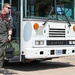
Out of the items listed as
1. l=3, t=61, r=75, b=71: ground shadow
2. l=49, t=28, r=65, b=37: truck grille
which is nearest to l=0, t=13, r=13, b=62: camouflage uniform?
l=49, t=28, r=65, b=37: truck grille

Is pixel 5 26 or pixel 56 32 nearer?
pixel 5 26

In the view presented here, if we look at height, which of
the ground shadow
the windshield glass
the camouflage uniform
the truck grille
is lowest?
the ground shadow

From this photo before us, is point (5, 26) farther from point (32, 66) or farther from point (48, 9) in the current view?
point (32, 66)

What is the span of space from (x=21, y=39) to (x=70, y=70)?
6.62 feet

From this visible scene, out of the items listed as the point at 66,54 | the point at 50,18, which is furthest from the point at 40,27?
the point at 66,54

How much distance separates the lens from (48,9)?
10.5 metres

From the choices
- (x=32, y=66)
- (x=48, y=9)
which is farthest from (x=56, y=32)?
(x=32, y=66)

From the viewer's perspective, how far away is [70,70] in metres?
10.8

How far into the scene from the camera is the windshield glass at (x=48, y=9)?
1012 centimetres

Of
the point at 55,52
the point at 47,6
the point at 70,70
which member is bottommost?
the point at 70,70

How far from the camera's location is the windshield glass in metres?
10.1

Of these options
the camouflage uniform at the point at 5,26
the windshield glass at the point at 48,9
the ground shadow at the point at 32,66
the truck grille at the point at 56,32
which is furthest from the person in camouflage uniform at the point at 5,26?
the ground shadow at the point at 32,66

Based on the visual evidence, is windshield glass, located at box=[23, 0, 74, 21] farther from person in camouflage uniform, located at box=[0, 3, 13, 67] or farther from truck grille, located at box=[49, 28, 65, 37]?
person in camouflage uniform, located at box=[0, 3, 13, 67]

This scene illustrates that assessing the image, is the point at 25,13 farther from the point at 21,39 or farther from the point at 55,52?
the point at 55,52
